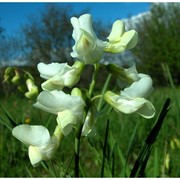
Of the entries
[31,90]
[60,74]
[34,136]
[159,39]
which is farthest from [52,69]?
[159,39]

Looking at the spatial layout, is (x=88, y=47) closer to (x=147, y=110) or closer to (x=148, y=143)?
(x=147, y=110)

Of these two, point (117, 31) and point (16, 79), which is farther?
point (16, 79)

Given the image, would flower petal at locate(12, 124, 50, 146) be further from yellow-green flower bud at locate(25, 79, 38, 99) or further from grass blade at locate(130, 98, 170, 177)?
yellow-green flower bud at locate(25, 79, 38, 99)

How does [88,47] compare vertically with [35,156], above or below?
above

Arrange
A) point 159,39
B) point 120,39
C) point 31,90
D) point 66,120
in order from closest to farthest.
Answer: point 66,120 < point 120,39 < point 31,90 < point 159,39

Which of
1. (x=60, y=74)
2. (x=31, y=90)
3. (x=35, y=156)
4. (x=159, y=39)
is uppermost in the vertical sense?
(x=60, y=74)

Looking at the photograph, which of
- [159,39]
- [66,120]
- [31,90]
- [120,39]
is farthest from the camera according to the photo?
[159,39]

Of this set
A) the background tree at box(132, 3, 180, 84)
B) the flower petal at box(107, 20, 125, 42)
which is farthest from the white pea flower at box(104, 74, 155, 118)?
the background tree at box(132, 3, 180, 84)
